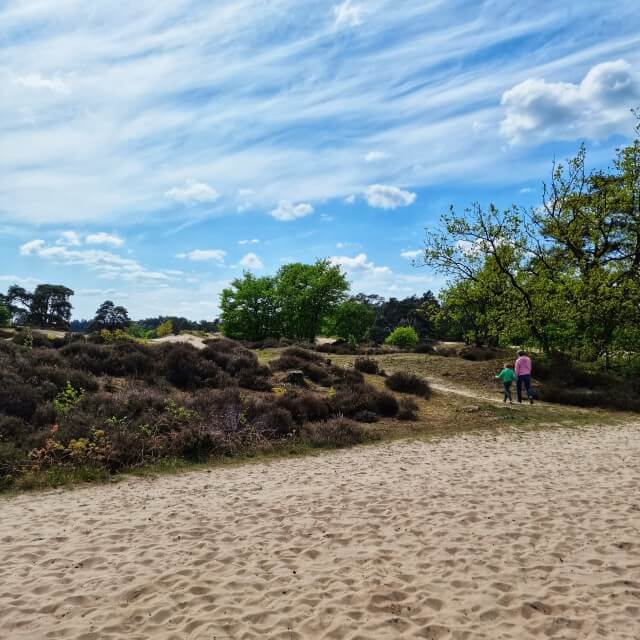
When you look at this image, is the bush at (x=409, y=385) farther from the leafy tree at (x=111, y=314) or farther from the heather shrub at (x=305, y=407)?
the leafy tree at (x=111, y=314)

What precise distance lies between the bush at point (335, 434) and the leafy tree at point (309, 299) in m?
39.0

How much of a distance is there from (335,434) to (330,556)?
7.17 meters

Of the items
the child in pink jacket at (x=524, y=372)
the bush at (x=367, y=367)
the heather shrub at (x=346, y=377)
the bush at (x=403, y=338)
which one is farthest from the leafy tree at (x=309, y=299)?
the child in pink jacket at (x=524, y=372)

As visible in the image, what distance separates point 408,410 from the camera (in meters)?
16.5

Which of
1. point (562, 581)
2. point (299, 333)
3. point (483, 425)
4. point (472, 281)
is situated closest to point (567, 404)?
point (483, 425)

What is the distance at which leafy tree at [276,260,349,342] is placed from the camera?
175 ft

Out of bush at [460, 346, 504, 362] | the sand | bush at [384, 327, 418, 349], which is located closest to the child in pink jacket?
the sand

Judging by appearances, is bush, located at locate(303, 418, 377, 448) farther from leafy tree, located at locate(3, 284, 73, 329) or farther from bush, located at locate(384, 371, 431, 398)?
leafy tree, located at locate(3, 284, 73, 329)

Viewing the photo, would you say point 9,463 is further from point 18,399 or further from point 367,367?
point 367,367

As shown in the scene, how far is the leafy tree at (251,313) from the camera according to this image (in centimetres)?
5425

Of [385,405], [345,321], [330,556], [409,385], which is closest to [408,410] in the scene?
[385,405]

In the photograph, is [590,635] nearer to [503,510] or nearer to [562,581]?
[562,581]

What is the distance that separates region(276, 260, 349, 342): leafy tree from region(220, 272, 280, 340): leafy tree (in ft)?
3.26

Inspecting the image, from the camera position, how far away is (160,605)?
17.0 feet
